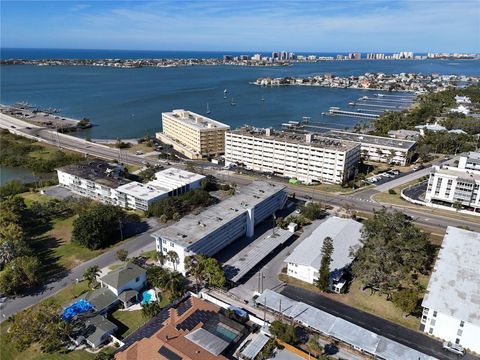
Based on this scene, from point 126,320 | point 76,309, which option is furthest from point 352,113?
point 76,309

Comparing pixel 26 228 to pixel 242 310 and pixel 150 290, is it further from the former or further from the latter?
pixel 242 310

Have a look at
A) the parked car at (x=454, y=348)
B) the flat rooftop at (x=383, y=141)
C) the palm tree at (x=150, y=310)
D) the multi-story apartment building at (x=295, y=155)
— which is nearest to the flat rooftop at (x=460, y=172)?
the multi-story apartment building at (x=295, y=155)

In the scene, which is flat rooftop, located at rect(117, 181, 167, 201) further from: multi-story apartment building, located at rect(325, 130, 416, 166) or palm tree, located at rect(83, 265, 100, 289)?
multi-story apartment building, located at rect(325, 130, 416, 166)

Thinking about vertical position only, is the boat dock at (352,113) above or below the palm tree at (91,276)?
above

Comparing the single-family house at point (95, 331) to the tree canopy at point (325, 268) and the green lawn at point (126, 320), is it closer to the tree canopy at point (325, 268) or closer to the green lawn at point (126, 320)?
the green lawn at point (126, 320)

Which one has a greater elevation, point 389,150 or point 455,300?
point 389,150

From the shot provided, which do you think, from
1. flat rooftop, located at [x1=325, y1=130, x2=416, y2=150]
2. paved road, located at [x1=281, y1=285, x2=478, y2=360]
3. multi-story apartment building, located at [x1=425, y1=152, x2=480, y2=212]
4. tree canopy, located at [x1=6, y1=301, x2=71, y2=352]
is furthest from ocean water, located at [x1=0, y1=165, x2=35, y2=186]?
multi-story apartment building, located at [x1=425, y1=152, x2=480, y2=212]

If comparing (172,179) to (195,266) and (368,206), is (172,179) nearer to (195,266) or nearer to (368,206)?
(195,266)
